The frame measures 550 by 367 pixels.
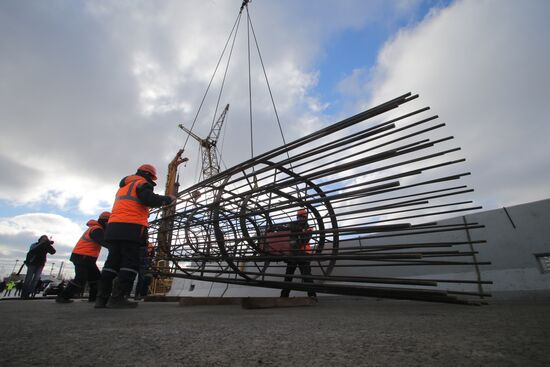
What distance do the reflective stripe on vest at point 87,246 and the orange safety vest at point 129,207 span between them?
5.57 feet

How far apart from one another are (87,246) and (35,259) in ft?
8.39

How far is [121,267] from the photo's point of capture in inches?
108

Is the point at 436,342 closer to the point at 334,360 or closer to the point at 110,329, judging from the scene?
the point at 334,360

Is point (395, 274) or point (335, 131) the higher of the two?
point (335, 131)

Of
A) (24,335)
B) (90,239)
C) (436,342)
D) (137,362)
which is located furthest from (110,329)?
(90,239)

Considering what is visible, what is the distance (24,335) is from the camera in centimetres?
117

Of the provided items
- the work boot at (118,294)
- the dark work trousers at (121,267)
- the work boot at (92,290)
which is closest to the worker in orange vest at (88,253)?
the work boot at (92,290)

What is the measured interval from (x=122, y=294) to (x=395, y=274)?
12.8 ft

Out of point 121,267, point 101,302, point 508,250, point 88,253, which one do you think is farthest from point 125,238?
point 508,250

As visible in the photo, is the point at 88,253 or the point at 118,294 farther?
the point at 88,253

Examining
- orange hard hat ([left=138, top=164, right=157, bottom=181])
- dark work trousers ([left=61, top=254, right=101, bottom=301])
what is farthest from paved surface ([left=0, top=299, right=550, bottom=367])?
dark work trousers ([left=61, top=254, right=101, bottom=301])

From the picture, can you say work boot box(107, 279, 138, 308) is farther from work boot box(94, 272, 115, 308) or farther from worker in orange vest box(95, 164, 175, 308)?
work boot box(94, 272, 115, 308)

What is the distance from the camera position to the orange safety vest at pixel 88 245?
13.2ft

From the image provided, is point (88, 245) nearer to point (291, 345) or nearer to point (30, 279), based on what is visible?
point (30, 279)
